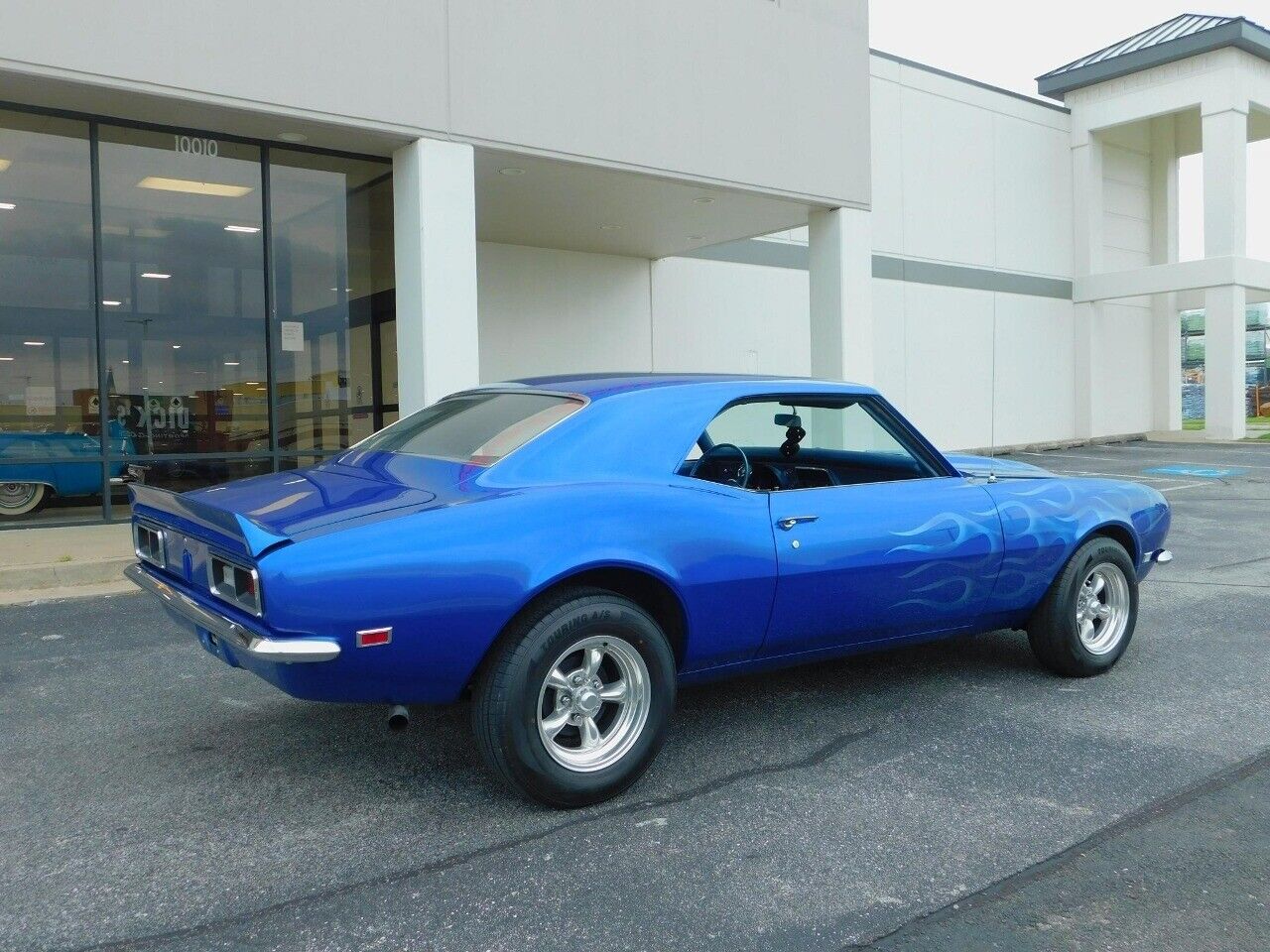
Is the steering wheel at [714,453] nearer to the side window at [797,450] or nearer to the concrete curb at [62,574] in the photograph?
the side window at [797,450]

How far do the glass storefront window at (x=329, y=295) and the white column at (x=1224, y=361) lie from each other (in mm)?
18221

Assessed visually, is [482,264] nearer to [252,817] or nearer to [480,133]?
[480,133]

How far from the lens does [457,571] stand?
Answer: 310 cm

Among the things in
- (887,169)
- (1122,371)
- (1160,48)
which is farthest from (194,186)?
(1122,371)

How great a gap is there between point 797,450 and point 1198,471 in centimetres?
1469

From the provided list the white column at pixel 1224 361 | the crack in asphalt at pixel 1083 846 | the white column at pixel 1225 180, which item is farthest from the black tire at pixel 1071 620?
the white column at pixel 1225 180

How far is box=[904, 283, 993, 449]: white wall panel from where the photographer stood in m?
19.4

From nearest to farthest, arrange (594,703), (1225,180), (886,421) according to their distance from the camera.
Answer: (594,703) < (886,421) < (1225,180)

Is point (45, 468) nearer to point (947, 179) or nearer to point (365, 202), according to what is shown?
point (365, 202)

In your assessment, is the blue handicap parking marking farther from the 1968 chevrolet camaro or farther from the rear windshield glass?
the rear windshield glass

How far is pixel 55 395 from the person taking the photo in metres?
9.56

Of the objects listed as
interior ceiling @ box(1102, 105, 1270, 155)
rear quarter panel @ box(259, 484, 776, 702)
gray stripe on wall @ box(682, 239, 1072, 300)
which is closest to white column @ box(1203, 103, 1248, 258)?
interior ceiling @ box(1102, 105, 1270, 155)

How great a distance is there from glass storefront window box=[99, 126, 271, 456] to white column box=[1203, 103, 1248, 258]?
65.4 ft

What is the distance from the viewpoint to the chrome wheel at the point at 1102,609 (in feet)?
15.7
